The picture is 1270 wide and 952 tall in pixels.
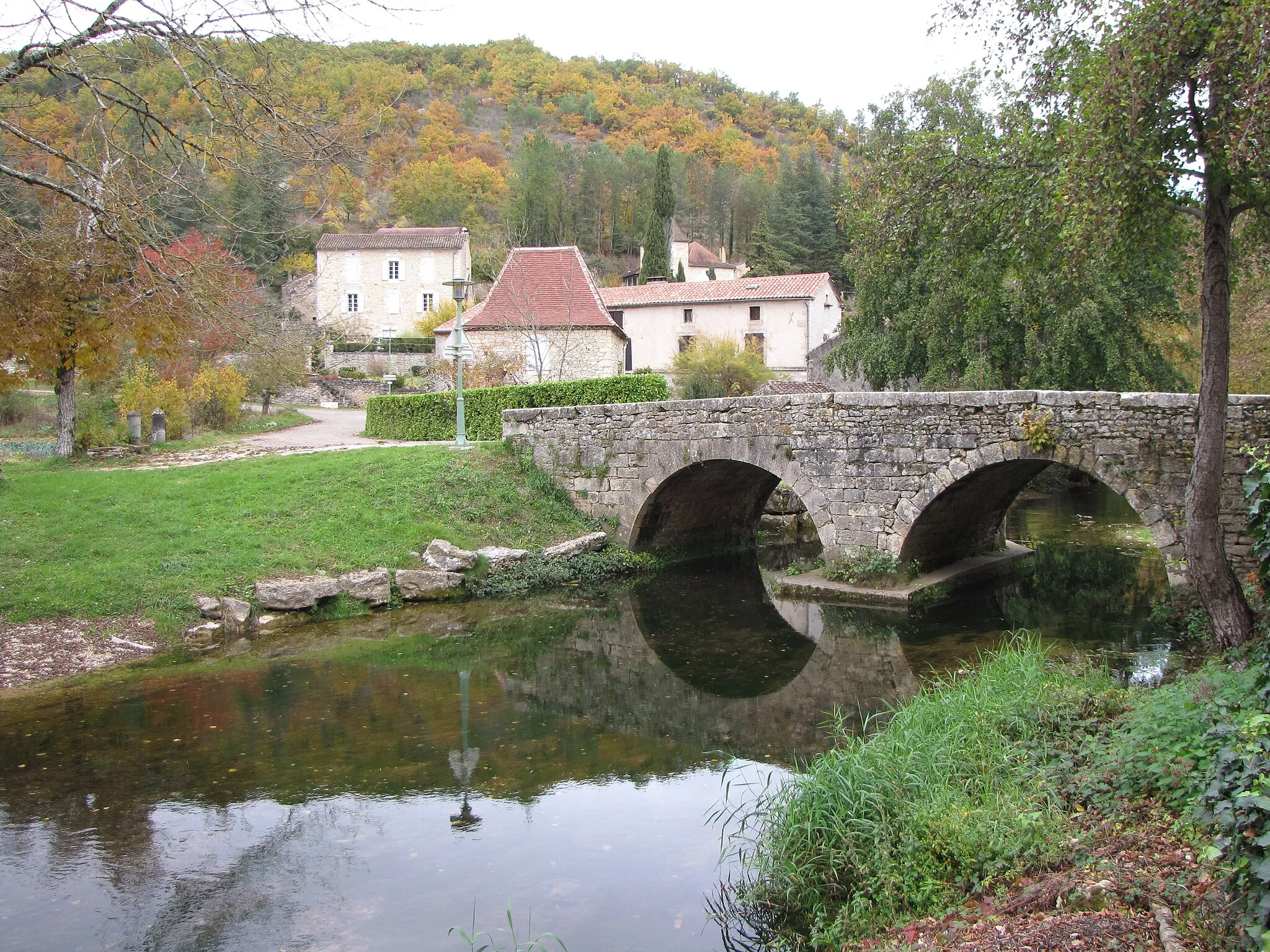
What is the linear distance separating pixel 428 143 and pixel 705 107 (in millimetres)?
58241

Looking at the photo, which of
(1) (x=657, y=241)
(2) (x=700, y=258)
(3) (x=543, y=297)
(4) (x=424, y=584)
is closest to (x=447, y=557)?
(4) (x=424, y=584)

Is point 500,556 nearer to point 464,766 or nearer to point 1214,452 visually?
point 464,766

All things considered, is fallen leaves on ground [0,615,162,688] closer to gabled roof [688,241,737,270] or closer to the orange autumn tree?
the orange autumn tree

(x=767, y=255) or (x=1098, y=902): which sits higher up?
(x=767, y=255)

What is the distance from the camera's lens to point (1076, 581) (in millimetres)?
14758

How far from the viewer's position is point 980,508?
15.4 meters

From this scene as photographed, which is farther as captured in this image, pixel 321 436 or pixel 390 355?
pixel 390 355

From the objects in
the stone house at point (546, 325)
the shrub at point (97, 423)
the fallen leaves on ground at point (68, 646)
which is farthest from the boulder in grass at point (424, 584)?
the stone house at point (546, 325)

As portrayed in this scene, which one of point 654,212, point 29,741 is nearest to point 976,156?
point 29,741

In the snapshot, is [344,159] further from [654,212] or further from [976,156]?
[654,212]

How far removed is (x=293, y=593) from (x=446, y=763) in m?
5.81

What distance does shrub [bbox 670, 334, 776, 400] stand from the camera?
31.7 metres

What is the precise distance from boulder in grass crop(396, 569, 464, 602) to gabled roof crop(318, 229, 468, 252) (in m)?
39.5

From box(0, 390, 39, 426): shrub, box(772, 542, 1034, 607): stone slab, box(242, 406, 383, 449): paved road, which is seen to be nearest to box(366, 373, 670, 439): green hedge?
box(242, 406, 383, 449): paved road
